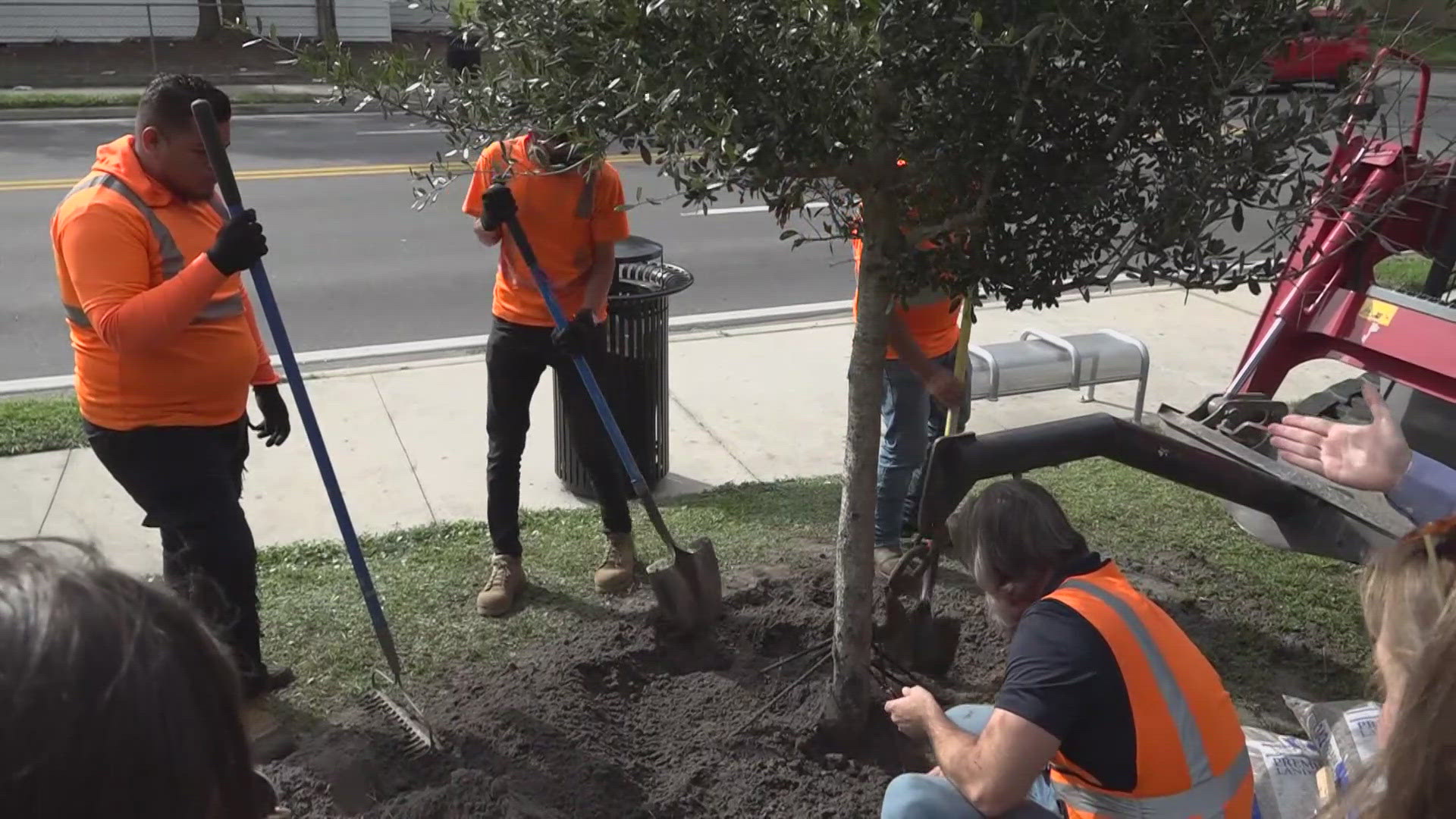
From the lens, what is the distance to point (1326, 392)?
222 inches

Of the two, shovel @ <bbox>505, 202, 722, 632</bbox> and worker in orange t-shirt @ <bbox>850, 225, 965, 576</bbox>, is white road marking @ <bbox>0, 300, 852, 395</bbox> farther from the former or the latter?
shovel @ <bbox>505, 202, 722, 632</bbox>

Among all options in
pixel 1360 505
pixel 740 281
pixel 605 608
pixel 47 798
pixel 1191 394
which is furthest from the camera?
pixel 740 281

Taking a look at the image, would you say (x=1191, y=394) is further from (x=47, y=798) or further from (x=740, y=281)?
(x=47, y=798)

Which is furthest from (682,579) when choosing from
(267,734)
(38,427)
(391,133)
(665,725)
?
(391,133)

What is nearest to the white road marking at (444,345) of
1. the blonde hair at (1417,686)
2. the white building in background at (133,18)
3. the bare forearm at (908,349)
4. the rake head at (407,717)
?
the bare forearm at (908,349)

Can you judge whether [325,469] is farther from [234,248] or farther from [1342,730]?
[1342,730]

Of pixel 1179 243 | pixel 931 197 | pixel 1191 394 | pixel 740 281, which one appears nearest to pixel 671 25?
pixel 931 197

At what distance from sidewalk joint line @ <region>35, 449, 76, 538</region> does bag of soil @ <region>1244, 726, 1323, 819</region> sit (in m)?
4.55

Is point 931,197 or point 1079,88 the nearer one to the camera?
point 1079,88

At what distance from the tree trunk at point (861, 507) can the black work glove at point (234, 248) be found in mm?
1613

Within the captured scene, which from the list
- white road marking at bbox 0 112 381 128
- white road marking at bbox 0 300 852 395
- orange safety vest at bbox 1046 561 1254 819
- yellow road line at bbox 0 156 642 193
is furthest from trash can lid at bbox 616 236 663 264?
white road marking at bbox 0 112 381 128

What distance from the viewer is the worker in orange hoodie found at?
3277 mm

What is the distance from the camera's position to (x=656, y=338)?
5.37 m

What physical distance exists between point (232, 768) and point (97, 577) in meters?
0.21
